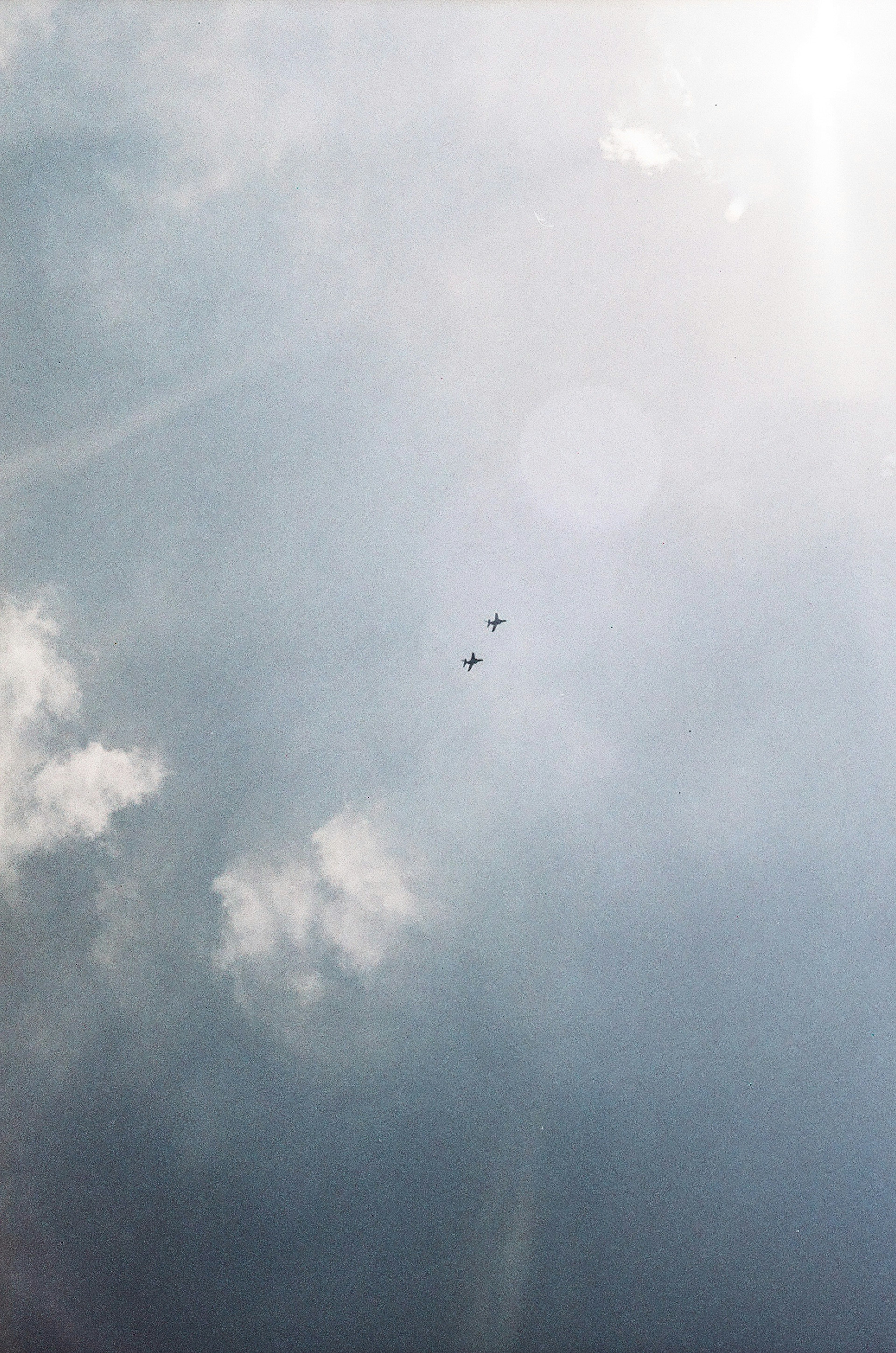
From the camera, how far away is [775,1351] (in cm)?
17612

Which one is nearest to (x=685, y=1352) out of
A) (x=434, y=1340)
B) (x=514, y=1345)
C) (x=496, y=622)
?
(x=514, y=1345)

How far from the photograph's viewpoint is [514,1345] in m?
177

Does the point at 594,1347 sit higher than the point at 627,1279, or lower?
lower

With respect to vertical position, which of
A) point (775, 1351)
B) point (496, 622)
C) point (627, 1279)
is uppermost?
point (496, 622)

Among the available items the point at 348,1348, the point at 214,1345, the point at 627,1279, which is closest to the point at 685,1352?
the point at 627,1279

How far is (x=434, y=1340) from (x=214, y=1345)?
241 feet

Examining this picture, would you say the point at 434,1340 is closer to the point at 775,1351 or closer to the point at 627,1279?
the point at 627,1279

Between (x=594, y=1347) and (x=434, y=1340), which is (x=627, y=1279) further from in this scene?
(x=434, y=1340)

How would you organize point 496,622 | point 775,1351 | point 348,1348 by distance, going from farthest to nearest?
point 348,1348, point 775,1351, point 496,622

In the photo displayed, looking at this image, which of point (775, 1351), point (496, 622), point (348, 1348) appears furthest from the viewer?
point (348, 1348)

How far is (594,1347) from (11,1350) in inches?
6823

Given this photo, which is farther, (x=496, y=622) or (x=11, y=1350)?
(x=11, y=1350)

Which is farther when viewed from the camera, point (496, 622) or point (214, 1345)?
point (214, 1345)

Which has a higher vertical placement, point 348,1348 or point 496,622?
point 496,622
